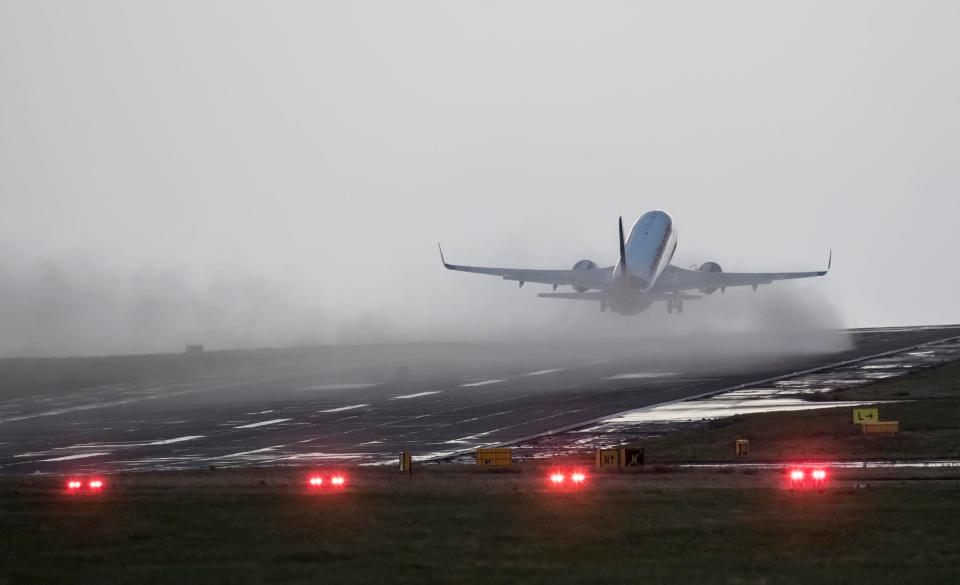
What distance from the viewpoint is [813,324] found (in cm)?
16550

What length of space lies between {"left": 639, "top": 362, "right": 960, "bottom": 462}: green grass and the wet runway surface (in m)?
10.1

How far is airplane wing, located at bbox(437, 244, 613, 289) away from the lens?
145750 mm

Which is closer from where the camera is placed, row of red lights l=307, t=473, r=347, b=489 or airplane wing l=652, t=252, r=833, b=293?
row of red lights l=307, t=473, r=347, b=489

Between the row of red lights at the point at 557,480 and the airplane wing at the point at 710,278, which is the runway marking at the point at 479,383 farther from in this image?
the row of red lights at the point at 557,480

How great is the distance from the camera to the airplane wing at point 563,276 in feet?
478

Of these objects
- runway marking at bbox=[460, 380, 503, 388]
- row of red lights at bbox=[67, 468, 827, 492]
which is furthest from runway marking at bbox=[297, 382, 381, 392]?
row of red lights at bbox=[67, 468, 827, 492]

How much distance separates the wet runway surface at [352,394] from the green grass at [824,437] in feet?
33.3

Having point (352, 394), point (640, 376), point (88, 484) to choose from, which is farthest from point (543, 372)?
point (88, 484)

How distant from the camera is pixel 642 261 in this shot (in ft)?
452

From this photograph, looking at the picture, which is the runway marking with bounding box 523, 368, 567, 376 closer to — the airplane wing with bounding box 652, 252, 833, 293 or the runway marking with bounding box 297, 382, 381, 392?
the runway marking with bounding box 297, 382, 381, 392

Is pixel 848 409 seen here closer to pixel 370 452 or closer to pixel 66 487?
pixel 370 452

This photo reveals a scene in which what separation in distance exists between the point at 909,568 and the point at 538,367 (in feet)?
329

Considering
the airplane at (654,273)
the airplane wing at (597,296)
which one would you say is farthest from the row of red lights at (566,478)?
the airplane at (654,273)

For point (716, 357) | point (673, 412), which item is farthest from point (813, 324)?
point (673, 412)
